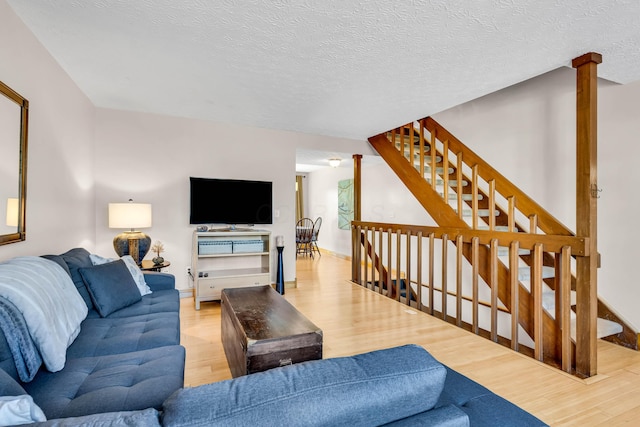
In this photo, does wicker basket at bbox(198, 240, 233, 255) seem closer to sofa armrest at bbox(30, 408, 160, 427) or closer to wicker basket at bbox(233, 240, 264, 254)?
wicker basket at bbox(233, 240, 264, 254)

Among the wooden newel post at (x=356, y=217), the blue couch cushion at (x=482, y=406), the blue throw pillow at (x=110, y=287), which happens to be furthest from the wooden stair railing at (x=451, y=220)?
the blue throw pillow at (x=110, y=287)

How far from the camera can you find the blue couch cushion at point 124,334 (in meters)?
1.61

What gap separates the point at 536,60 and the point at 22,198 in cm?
359

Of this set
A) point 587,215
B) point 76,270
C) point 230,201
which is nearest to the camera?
point 76,270

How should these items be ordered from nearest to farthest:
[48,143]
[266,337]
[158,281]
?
[266,337], [48,143], [158,281]

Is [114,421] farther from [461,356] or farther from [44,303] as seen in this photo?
[461,356]

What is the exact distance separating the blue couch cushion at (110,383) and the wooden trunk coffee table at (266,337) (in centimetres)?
37

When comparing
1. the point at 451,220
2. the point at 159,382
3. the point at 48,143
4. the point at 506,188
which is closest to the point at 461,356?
the point at 451,220

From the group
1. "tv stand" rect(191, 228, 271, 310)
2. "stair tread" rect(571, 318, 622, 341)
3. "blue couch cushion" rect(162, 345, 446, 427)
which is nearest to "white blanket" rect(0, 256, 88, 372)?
"blue couch cushion" rect(162, 345, 446, 427)

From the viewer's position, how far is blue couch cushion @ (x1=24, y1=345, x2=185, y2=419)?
1079 millimetres

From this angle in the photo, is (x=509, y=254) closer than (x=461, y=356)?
No

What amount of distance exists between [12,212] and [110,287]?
2.26 ft

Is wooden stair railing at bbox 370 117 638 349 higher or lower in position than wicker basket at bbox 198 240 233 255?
higher

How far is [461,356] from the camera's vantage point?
2.42m
